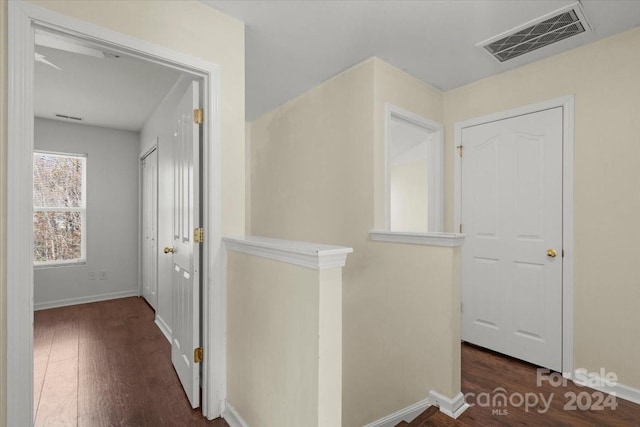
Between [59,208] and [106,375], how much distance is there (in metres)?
2.88

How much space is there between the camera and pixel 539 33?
2.10 meters

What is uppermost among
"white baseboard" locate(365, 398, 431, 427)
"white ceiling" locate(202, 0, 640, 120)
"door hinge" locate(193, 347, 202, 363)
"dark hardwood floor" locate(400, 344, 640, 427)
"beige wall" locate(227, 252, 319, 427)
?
"white ceiling" locate(202, 0, 640, 120)

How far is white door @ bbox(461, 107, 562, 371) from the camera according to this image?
7.80 feet

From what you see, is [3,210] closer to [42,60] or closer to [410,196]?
[42,60]

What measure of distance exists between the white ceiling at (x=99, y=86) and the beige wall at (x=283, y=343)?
183cm

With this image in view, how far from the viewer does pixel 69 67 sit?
8.55ft

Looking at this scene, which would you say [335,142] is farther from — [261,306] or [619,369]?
[619,369]

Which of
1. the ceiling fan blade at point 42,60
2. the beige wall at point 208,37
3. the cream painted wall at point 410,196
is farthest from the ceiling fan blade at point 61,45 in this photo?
the cream painted wall at point 410,196

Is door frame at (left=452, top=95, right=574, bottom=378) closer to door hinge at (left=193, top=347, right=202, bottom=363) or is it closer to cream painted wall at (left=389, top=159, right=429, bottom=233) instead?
door hinge at (left=193, top=347, right=202, bottom=363)

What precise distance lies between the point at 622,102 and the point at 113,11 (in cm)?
312

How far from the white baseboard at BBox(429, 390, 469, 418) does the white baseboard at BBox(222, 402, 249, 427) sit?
47.4 inches

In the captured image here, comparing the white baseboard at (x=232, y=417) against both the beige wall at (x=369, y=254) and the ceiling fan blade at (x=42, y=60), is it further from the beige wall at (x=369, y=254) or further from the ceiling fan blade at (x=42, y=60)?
the ceiling fan blade at (x=42, y=60)

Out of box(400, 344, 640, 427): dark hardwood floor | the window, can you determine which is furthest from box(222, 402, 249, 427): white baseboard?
the window

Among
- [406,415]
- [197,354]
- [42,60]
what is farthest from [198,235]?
[42,60]
